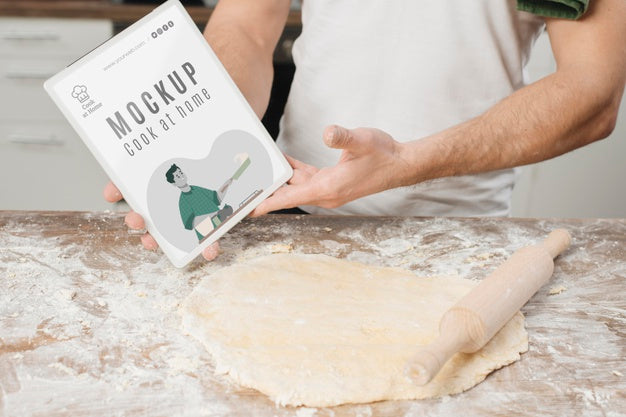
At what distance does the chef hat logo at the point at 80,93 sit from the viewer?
3.10 feet

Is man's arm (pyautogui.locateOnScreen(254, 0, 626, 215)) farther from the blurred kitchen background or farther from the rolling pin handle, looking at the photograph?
the blurred kitchen background

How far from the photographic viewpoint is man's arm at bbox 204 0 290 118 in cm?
140

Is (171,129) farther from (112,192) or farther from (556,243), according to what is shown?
(556,243)

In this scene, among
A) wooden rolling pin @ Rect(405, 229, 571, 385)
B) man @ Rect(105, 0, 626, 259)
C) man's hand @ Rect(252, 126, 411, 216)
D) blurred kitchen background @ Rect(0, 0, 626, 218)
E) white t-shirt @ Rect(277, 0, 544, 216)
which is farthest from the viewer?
blurred kitchen background @ Rect(0, 0, 626, 218)

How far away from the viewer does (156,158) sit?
3.26ft

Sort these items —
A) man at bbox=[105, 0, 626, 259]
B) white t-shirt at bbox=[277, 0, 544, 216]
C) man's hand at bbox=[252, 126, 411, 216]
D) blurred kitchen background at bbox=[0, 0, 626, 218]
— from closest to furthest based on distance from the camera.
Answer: man's hand at bbox=[252, 126, 411, 216] → man at bbox=[105, 0, 626, 259] → white t-shirt at bbox=[277, 0, 544, 216] → blurred kitchen background at bbox=[0, 0, 626, 218]

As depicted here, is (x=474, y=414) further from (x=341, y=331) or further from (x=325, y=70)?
(x=325, y=70)

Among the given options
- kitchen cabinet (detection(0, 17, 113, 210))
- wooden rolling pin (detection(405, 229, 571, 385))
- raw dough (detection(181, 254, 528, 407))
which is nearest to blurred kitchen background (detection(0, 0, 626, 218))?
kitchen cabinet (detection(0, 17, 113, 210))

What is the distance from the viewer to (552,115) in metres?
1.26

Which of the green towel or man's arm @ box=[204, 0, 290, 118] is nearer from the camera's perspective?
the green towel

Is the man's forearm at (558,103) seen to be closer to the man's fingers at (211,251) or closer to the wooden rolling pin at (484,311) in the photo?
the wooden rolling pin at (484,311)

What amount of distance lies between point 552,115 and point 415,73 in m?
0.28

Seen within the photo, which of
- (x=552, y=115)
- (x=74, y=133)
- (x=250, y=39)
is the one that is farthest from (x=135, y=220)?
(x=74, y=133)

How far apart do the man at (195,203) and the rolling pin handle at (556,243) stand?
522 mm
